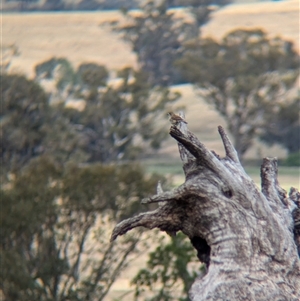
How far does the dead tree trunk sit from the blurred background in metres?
7.97

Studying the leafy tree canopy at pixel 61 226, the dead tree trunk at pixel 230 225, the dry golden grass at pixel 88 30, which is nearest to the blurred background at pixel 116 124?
the leafy tree canopy at pixel 61 226

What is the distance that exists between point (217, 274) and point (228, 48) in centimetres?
4389

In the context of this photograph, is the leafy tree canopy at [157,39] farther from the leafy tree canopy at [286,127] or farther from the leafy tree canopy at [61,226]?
the leafy tree canopy at [61,226]

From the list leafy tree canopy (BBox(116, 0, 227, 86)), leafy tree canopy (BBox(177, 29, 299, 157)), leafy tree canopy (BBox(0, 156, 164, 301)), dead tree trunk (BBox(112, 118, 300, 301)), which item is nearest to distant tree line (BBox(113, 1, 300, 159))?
leafy tree canopy (BBox(177, 29, 299, 157))

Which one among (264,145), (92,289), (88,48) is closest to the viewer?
(92,289)

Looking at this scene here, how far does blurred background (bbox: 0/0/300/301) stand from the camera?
14531 mm

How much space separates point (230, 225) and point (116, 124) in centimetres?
3533

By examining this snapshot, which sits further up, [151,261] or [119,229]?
[119,229]

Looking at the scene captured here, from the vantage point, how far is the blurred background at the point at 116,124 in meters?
14.5

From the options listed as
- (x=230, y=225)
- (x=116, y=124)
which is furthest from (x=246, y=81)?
(x=230, y=225)

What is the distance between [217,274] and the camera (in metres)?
3.67

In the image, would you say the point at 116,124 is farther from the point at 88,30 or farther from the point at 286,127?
the point at 88,30

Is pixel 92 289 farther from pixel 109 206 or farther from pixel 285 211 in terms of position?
pixel 285 211

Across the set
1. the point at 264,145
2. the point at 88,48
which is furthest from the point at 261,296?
the point at 88,48
